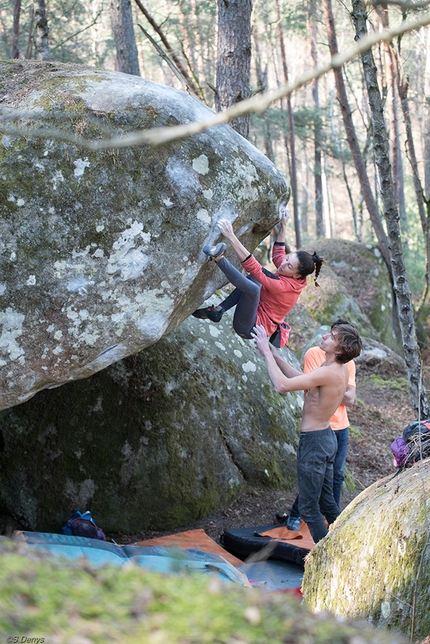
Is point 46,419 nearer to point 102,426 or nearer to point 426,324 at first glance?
point 102,426

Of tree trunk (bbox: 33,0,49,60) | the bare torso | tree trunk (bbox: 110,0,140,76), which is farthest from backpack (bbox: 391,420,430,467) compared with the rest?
tree trunk (bbox: 110,0,140,76)

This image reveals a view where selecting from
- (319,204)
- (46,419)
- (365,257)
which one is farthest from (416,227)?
(46,419)

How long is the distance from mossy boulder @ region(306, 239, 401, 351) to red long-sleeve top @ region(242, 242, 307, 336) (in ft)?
21.8

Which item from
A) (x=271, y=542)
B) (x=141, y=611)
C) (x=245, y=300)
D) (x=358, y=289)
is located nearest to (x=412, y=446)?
(x=271, y=542)

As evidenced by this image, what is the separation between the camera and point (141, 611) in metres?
1.23

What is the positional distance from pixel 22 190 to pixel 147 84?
4.40 feet

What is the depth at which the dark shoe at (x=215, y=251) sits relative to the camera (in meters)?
4.39

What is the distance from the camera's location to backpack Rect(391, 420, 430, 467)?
12.7 feet

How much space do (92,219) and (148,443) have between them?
260 cm

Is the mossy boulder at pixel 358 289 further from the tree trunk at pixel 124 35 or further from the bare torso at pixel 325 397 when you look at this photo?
the bare torso at pixel 325 397

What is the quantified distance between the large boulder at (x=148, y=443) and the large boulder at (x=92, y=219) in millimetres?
1574

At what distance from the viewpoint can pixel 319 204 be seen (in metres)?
22.5

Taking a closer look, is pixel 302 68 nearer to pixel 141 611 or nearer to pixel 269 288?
pixel 269 288

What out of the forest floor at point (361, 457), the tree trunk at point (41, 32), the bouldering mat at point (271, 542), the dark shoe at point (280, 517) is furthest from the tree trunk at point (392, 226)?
the tree trunk at point (41, 32)
